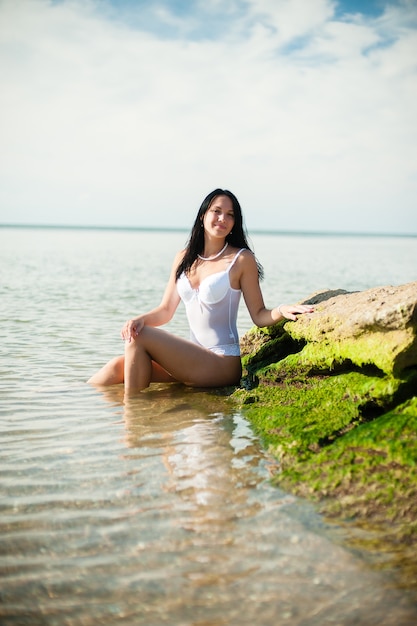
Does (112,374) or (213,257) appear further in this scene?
(112,374)

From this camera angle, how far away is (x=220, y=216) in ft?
21.0

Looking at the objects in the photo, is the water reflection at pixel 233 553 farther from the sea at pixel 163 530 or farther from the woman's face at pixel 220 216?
the woman's face at pixel 220 216

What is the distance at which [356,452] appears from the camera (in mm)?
3957

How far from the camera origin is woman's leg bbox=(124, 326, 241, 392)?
6059 millimetres

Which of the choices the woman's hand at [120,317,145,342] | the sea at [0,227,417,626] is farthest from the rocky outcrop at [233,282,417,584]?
the woman's hand at [120,317,145,342]

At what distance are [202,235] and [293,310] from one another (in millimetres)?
1501

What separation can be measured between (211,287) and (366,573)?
12.7 feet

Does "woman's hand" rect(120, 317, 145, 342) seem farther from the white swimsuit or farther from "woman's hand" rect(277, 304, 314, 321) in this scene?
"woman's hand" rect(277, 304, 314, 321)

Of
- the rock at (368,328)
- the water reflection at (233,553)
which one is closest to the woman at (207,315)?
the rock at (368,328)

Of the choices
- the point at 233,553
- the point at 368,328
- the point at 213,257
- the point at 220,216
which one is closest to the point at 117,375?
the point at 213,257

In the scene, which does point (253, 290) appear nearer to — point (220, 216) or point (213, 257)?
point (213, 257)

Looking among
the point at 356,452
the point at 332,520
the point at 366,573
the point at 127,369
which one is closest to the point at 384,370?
the point at 356,452

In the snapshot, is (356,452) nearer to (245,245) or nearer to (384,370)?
(384,370)

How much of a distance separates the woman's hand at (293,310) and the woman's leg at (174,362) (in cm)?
81
